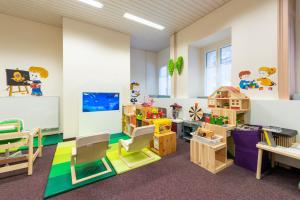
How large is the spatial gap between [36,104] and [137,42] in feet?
14.7

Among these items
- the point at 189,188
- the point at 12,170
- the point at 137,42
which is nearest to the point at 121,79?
the point at 137,42

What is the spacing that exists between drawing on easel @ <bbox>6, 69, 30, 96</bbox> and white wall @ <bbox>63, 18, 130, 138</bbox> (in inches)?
50.4

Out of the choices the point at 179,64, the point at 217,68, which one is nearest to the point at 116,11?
the point at 179,64

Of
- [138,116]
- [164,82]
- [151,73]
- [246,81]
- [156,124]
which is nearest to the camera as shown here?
[246,81]

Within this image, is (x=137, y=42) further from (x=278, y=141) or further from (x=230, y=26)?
(x=278, y=141)

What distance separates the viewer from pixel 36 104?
4.17 m

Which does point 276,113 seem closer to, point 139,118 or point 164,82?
point 139,118

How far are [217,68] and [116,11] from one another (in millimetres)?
3580

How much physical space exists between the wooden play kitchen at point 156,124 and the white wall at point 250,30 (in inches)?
81.2

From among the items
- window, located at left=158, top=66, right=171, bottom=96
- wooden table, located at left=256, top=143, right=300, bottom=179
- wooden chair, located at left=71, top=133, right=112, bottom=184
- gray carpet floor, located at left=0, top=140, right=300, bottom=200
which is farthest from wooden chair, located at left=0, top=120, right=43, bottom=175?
window, located at left=158, top=66, right=171, bottom=96

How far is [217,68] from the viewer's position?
4.45 m

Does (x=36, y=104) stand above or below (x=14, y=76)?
below

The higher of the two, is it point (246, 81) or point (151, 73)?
point (151, 73)

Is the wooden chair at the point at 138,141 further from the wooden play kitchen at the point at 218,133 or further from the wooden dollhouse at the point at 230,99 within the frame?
the wooden dollhouse at the point at 230,99
